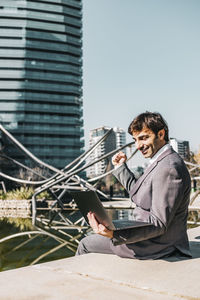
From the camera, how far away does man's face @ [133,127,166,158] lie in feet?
7.67

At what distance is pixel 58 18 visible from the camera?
76438 mm

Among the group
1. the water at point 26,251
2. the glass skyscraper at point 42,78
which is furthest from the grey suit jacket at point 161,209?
the glass skyscraper at point 42,78

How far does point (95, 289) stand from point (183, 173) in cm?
94

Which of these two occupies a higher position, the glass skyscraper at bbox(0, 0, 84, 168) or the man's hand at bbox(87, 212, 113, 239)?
the glass skyscraper at bbox(0, 0, 84, 168)

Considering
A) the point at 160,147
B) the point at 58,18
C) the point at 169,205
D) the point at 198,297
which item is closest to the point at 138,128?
the point at 160,147

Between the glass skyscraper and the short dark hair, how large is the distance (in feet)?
217

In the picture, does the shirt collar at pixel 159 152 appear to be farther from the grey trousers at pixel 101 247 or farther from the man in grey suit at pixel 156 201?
the grey trousers at pixel 101 247

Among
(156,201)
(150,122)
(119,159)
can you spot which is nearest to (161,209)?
(156,201)

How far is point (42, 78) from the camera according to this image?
7181 centimetres

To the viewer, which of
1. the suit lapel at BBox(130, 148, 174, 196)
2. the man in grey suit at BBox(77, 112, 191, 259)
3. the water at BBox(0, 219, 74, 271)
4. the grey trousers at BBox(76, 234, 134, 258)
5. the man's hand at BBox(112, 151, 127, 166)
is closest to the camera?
the man in grey suit at BBox(77, 112, 191, 259)

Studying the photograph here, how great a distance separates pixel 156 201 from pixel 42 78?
7294 cm

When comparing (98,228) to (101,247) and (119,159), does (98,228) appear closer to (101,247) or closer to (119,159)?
(101,247)

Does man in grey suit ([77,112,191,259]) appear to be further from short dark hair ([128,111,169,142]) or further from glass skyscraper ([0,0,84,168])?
glass skyscraper ([0,0,84,168])

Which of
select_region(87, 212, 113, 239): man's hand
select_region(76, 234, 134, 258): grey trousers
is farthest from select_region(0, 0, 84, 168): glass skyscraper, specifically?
select_region(87, 212, 113, 239): man's hand
